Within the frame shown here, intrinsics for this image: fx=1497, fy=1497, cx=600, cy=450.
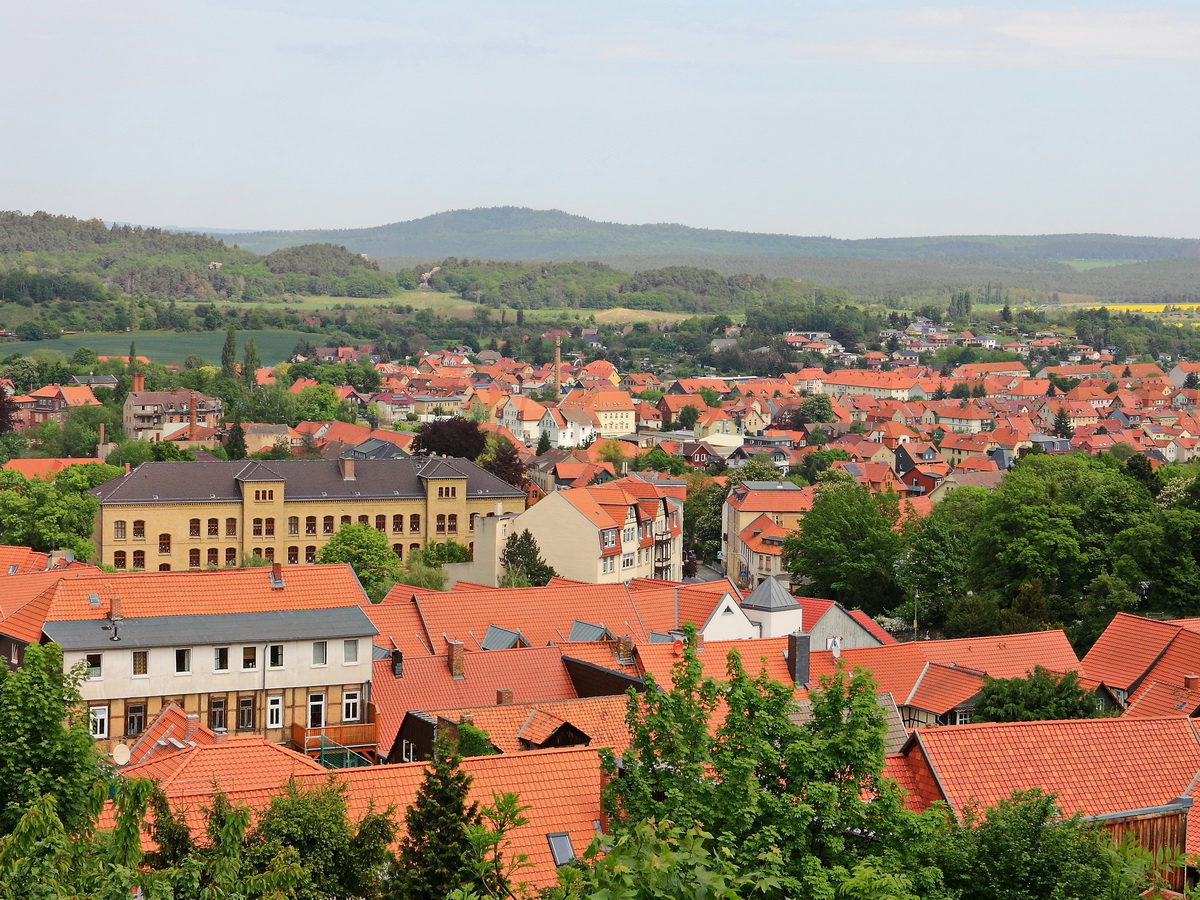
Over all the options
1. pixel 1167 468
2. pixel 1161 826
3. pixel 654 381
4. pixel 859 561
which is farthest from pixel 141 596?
pixel 654 381

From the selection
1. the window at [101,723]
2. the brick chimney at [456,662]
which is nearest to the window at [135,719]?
the window at [101,723]

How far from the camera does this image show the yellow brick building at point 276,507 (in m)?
62.8

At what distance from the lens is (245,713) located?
31188mm

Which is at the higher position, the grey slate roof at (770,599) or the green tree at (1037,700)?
the green tree at (1037,700)

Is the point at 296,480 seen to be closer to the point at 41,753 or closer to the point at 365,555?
the point at 365,555

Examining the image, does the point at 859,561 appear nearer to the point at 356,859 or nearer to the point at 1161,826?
the point at 1161,826

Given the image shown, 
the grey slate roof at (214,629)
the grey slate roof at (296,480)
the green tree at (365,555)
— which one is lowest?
the green tree at (365,555)

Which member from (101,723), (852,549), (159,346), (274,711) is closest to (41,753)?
(101,723)

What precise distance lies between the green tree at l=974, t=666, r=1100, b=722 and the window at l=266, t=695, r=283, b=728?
565 inches

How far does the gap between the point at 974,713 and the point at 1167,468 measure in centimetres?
3688

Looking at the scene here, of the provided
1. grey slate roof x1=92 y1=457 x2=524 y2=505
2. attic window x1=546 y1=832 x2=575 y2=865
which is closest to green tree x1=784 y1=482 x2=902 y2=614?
grey slate roof x1=92 y1=457 x2=524 y2=505

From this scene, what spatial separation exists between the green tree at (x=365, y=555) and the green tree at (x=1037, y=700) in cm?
2890

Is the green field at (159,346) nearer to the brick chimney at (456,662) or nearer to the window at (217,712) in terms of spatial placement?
the window at (217,712)

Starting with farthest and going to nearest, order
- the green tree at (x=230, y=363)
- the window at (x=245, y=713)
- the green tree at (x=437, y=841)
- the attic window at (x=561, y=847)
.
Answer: the green tree at (x=230, y=363) < the window at (x=245, y=713) < the attic window at (x=561, y=847) < the green tree at (x=437, y=841)
